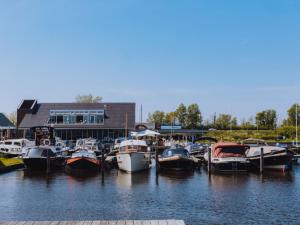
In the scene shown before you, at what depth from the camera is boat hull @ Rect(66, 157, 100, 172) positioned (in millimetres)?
45438

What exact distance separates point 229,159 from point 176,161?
5.26 m

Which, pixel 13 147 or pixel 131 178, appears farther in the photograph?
pixel 13 147

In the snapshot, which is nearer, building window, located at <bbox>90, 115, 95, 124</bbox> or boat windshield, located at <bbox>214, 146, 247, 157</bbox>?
boat windshield, located at <bbox>214, 146, 247, 157</bbox>

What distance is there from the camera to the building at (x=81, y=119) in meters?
87.6

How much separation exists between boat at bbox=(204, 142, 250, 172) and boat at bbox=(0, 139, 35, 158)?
27.9 m

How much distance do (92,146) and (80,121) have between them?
27.9 m

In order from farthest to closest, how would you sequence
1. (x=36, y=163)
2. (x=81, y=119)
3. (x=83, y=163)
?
1. (x=81, y=119)
2. (x=36, y=163)
3. (x=83, y=163)

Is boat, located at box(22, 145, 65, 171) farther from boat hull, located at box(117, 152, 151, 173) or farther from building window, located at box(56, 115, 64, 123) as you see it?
building window, located at box(56, 115, 64, 123)

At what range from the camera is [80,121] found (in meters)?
89.2

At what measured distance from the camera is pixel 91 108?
90625 mm

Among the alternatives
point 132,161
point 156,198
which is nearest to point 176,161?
point 132,161

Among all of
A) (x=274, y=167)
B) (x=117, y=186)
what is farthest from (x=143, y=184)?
(x=274, y=167)

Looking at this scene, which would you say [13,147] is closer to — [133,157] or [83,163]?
[83,163]

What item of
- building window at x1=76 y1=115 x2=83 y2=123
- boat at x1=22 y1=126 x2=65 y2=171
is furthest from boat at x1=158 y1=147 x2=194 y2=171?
building window at x1=76 y1=115 x2=83 y2=123
